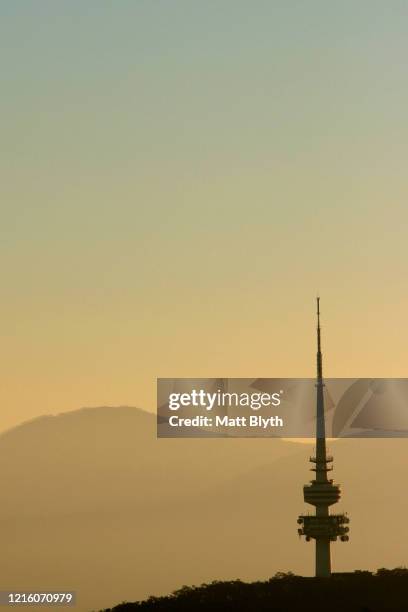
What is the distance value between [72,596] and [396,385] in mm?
52985

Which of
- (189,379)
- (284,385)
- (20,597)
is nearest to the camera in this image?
(20,597)

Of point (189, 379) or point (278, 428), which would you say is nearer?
point (189, 379)

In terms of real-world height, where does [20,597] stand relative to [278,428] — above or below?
below

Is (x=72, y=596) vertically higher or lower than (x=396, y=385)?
lower

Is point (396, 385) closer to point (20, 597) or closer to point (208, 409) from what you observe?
point (208, 409)

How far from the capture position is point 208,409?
172750 mm

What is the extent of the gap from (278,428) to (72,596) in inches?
1590

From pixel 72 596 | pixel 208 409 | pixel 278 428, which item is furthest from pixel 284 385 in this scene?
pixel 72 596

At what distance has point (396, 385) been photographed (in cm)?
19838

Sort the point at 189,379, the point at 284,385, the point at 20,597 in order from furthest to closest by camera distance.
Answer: the point at 284,385, the point at 189,379, the point at 20,597

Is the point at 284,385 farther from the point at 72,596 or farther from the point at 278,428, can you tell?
the point at 72,596

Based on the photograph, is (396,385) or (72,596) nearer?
(72,596)

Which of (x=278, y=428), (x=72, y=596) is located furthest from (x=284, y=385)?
(x=72, y=596)

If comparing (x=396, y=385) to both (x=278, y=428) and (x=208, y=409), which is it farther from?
(x=208, y=409)
